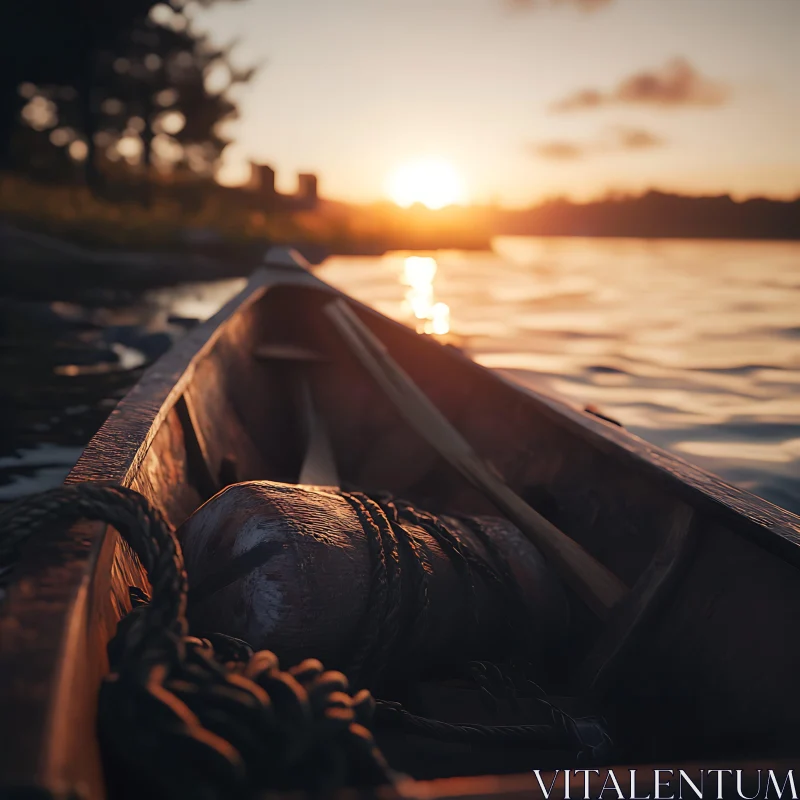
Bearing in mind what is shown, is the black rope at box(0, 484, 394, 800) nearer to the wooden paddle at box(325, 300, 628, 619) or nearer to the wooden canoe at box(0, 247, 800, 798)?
the wooden canoe at box(0, 247, 800, 798)

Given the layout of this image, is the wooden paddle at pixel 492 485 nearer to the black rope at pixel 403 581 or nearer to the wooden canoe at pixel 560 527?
the wooden canoe at pixel 560 527

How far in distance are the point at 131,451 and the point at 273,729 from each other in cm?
94

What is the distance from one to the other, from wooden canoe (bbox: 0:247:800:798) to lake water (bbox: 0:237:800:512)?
1.92 m

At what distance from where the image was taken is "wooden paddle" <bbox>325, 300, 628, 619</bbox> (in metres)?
1.90

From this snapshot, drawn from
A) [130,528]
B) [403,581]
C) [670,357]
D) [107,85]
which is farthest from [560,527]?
[107,85]

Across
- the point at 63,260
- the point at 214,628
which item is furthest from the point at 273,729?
the point at 63,260

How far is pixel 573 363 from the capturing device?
31.9ft

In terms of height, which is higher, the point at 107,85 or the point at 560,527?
the point at 107,85

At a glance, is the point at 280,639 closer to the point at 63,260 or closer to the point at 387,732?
the point at 387,732

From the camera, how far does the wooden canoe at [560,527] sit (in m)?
0.85

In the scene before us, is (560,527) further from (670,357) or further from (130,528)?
(670,357)

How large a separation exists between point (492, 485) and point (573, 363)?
7654 mm

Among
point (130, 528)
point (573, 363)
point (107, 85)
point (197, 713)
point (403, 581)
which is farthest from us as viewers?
point (107, 85)

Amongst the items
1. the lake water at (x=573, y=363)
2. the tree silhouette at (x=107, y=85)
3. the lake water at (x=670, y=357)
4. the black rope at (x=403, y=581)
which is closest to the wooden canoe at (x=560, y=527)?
the black rope at (x=403, y=581)
